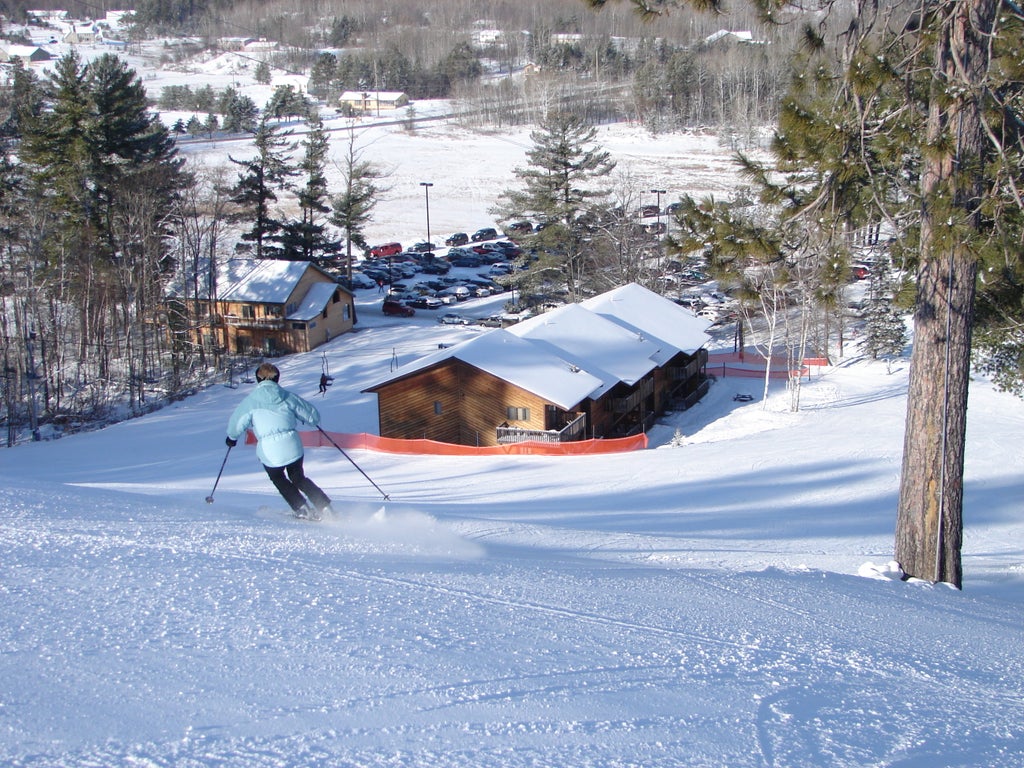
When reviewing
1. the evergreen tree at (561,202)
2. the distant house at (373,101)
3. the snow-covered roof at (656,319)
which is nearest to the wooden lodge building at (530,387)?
the snow-covered roof at (656,319)

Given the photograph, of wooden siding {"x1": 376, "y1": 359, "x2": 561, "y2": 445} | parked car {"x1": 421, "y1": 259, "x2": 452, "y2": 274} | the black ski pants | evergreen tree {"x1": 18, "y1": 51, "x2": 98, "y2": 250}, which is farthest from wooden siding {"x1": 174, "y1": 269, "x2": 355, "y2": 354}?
the black ski pants

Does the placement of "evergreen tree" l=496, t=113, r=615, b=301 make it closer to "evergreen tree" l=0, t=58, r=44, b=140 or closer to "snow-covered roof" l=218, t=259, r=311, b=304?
"snow-covered roof" l=218, t=259, r=311, b=304

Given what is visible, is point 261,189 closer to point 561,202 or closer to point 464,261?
point 464,261

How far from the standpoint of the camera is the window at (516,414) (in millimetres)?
28594

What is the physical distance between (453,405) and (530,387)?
3.20m

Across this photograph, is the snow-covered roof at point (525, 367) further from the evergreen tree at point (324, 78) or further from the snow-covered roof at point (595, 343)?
the evergreen tree at point (324, 78)

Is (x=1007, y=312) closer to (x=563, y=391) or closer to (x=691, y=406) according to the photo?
(x=563, y=391)

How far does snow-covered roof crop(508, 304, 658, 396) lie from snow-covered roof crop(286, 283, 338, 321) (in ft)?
55.8

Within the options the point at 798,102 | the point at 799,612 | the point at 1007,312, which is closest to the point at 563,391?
the point at 1007,312

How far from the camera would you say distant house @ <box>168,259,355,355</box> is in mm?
47344

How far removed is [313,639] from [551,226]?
4816 centimetres

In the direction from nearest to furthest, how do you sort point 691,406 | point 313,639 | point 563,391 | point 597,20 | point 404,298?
point 313,639 → point 563,391 → point 691,406 → point 404,298 → point 597,20

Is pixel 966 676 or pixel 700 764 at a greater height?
pixel 700 764

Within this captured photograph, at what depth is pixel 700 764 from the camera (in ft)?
12.0
